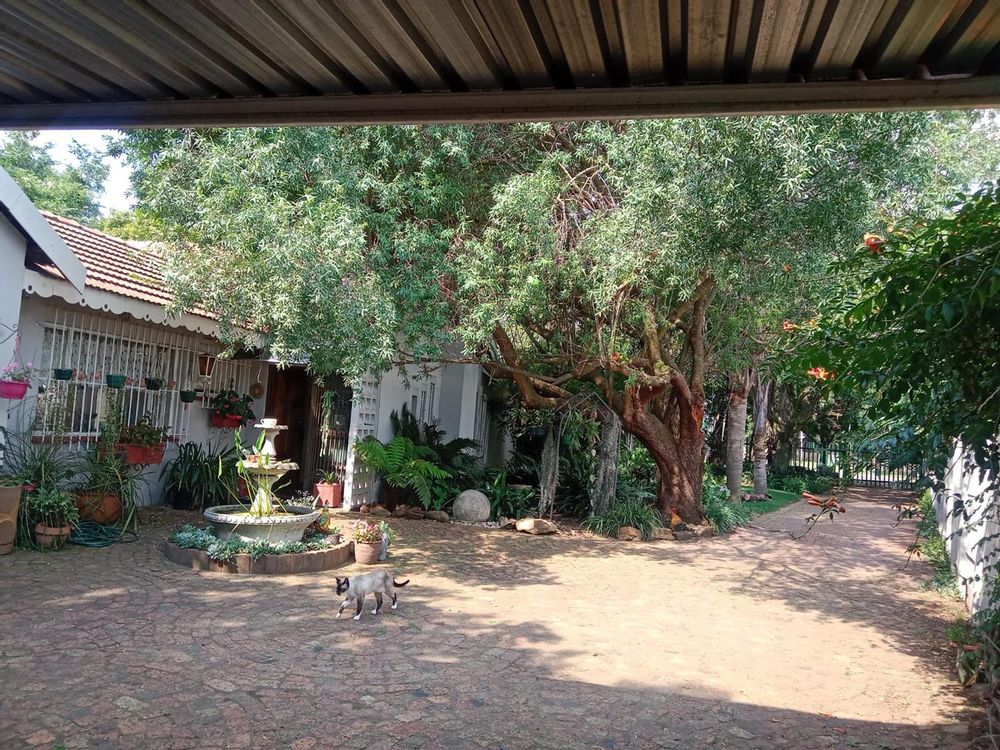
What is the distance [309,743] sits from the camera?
4.19 meters

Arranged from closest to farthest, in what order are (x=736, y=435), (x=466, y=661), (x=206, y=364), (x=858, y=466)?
(x=858, y=466) → (x=466, y=661) → (x=206, y=364) → (x=736, y=435)

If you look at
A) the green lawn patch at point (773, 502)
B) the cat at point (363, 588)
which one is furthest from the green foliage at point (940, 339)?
the green lawn patch at point (773, 502)

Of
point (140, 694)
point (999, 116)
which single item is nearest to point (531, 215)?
point (140, 694)

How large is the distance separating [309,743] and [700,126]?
270 inches

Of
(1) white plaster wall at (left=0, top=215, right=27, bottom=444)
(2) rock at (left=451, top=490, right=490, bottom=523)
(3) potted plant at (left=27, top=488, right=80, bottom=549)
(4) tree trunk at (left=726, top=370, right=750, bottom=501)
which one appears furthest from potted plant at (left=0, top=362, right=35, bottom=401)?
(4) tree trunk at (left=726, top=370, right=750, bottom=501)

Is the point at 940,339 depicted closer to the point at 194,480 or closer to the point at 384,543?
the point at 384,543

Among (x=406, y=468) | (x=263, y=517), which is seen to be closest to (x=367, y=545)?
(x=263, y=517)

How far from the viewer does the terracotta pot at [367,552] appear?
8.98 metres

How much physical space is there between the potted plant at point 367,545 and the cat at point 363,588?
2125 millimetres

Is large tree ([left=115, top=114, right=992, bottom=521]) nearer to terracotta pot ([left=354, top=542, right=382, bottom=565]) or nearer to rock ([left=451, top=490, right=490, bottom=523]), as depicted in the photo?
terracotta pot ([left=354, top=542, right=382, bottom=565])

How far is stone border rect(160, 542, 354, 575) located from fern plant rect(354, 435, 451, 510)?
3995 mm

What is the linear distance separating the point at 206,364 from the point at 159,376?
0.76 m

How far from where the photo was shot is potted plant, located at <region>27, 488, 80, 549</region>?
27.4ft

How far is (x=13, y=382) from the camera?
8.20m
